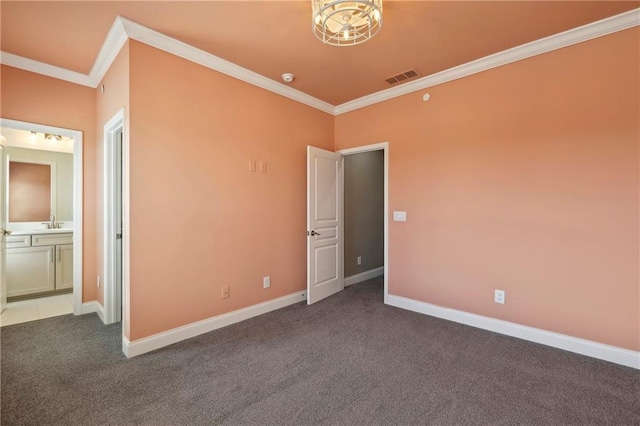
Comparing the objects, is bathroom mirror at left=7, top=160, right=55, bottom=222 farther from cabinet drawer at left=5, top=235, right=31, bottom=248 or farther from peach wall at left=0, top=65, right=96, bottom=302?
peach wall at left=0, top=65, right=96, bottom=302

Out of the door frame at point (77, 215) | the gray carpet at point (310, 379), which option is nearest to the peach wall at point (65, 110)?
the door frame at point (77, 215)

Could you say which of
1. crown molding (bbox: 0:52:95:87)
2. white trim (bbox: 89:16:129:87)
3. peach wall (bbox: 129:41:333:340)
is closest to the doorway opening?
peach wall (bbox: 129:41:333:340)

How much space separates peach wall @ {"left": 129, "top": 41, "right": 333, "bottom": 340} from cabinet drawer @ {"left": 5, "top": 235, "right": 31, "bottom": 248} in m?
2.90

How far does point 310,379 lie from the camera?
6.75ft

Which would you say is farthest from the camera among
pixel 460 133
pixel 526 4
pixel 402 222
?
pixel 402 222

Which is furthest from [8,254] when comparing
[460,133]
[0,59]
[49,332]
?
[460,133]

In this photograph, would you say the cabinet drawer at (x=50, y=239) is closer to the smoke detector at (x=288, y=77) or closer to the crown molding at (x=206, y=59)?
the crown molding at (x=206, y=59)

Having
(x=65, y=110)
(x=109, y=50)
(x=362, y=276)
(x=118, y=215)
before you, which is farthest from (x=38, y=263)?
(x=362, y=276)

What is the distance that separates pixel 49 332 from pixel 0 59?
9.06 feet

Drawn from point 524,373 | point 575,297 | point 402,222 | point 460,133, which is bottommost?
point 524,373

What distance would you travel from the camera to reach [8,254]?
3752 mm

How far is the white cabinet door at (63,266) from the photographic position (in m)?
4.10

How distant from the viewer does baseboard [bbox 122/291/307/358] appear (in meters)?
2.38

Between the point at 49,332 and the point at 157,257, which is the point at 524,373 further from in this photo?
the point at 49,332
